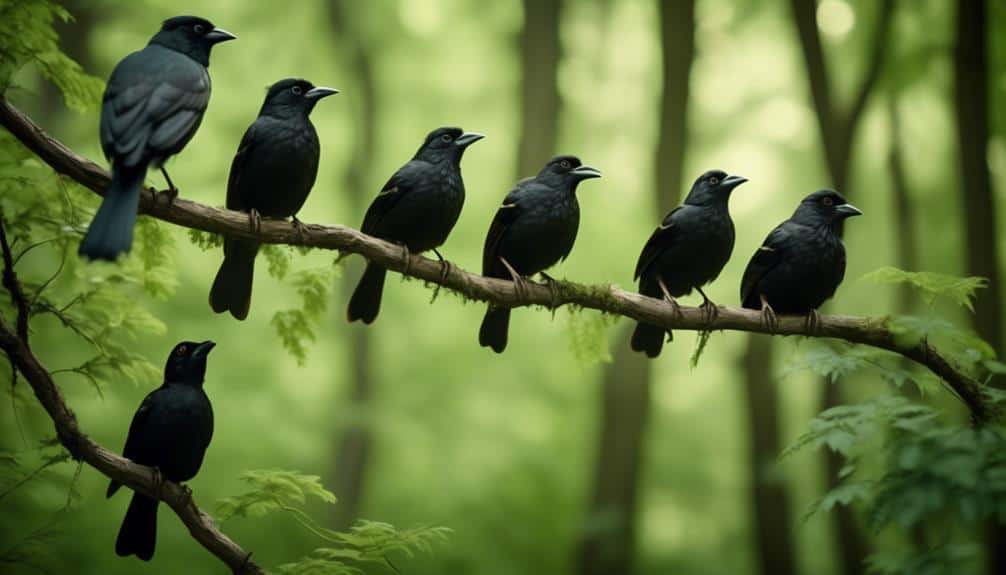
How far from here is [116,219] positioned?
3.17 metres

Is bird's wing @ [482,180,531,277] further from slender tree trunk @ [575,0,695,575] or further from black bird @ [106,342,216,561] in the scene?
slender tree trunk @ [575,0,695,575]

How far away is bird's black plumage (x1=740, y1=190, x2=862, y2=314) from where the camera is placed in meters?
5.15

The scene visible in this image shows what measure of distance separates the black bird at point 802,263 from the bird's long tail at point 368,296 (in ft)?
6.99

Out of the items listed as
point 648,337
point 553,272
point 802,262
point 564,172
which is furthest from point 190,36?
point 553,272

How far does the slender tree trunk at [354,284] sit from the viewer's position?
42.8 ft

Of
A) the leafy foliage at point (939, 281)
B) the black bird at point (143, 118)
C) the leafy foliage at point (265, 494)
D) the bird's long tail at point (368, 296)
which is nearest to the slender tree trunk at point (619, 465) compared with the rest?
the bird's long tail at point (368, 296)

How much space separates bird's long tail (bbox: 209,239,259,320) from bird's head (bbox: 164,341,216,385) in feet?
0.81

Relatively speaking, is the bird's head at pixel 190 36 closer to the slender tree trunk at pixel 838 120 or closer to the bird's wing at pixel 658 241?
the bird's wing at pixel 658 241

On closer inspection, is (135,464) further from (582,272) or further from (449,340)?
(449,340)

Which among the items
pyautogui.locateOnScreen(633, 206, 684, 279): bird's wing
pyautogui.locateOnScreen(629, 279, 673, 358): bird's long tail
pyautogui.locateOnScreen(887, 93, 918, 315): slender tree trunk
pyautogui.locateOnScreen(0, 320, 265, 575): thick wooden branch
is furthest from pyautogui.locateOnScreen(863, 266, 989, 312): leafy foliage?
pyautogui.locateOnScreen(887, 93, 918, 315): slender tree trunk

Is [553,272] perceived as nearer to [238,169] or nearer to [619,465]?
[619,465]

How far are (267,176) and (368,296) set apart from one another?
93 centimetres

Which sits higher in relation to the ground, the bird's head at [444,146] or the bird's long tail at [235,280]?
the bird's head at [444,146]

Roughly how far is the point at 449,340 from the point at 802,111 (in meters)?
6.37
